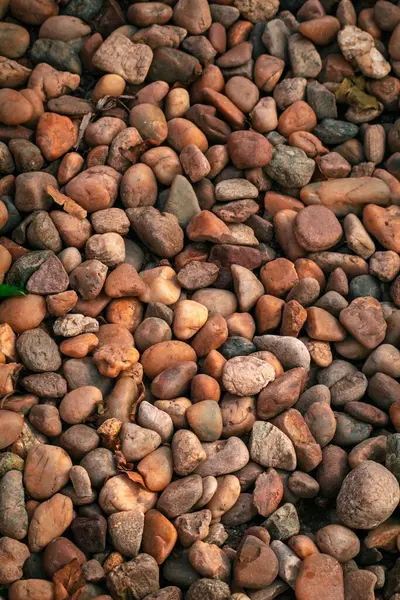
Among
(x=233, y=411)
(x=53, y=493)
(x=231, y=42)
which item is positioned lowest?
(x=53, y=493)

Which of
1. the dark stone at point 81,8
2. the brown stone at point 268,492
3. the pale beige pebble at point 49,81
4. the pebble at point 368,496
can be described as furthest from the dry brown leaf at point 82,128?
the pebble at point 368,496

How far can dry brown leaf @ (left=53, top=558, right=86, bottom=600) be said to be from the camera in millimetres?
1653

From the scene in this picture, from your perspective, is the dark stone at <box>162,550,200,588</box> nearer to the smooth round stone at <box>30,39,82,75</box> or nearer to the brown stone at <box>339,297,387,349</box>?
the brown stone at <box>339,297,387,349</box>

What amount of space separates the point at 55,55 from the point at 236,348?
108 centimetres

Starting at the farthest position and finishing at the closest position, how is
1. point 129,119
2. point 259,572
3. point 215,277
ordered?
point 129,119
point 215,277
point 259,572

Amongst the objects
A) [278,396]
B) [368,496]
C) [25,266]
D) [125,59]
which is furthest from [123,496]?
[125,59]

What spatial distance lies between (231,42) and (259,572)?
1.65 m

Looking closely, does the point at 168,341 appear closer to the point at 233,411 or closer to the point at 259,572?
the point at 233,411

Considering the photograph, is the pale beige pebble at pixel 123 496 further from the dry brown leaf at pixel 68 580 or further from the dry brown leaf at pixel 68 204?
the dry brown leaf at pixel 68 204

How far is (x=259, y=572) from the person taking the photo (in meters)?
1.70

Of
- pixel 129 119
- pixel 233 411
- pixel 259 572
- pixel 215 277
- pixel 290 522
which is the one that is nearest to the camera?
pixel 259 572

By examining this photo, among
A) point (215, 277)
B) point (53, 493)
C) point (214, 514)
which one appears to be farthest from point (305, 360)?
point (53, 493)

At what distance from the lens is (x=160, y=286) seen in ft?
6.91

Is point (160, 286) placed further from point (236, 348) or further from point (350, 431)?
point (350, 431)
